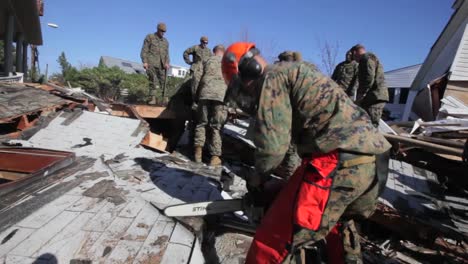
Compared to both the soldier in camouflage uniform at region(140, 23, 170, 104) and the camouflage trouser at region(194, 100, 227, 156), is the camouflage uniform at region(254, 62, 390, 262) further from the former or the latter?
the soldier in camouflage uniform at region(140, 23, 170, 104)

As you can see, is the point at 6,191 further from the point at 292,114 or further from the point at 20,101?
the point at 20,101

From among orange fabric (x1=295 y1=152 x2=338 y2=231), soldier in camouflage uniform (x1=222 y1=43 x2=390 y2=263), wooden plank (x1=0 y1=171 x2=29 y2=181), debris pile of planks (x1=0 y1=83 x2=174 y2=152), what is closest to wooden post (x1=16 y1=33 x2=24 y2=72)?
debris pile of planks (x1=0 y1=83 x2=174 y2=152)

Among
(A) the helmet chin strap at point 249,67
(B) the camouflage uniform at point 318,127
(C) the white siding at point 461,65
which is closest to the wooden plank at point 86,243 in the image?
(B) the camouflage uniform at point 318,127

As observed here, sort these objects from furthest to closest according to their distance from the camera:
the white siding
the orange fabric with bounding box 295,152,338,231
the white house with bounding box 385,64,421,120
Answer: the white house with bounding box 385,64,421,120 → the white siding → the orange fabric with bounding box 295,152,338,231

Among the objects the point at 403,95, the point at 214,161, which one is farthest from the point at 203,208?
the point at 403,95

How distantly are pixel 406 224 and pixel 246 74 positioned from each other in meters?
2.72

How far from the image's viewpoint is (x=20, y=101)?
4.73 metres

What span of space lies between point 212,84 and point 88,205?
253 cm

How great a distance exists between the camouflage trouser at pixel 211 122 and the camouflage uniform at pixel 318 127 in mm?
2632

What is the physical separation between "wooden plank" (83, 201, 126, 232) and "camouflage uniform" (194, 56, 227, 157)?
2151mm

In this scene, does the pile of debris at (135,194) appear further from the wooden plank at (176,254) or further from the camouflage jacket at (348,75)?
the camouflage jacket at (348,75)

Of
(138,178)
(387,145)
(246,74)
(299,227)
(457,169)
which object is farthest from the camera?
(457,169)

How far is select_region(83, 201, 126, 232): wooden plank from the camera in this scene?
2252 mm

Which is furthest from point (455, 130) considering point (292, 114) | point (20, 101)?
point (20, 101)
